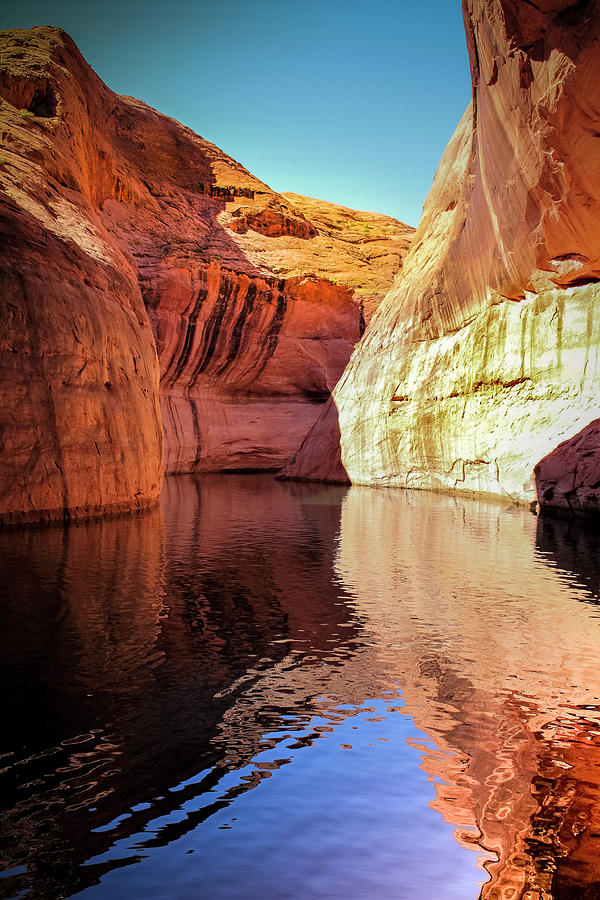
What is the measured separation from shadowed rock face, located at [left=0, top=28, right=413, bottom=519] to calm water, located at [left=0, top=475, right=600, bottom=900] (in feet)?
11.0

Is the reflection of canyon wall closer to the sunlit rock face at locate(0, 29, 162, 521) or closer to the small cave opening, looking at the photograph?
the sunlit rock face at locate(0, 29, 162, 521)

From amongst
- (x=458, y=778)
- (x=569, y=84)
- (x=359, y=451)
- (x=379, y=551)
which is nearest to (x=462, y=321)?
(x=359, y=451)

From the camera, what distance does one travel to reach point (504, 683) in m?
3.23

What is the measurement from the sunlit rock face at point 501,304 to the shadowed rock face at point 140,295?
21.7 ft

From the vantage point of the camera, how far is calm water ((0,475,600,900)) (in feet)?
5.93

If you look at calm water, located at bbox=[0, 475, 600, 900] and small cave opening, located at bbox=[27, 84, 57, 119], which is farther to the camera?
small cave opening, located at bbox=[27, 84, 57, 119]

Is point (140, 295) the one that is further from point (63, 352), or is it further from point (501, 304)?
point (501, 304)

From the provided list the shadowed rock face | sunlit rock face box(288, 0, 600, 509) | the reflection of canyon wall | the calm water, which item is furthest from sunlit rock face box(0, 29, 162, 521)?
sunlit rock face box(288, 0, 600, 509)

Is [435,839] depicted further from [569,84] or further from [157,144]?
[157,144]

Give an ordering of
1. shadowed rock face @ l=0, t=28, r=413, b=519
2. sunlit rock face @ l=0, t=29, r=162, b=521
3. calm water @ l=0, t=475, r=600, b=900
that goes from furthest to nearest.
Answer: shadowed rock face @ l=0, t=28, r=413, b=519, sunlit rock face @ l=0, t=29, r=162, b=521, calm water @ l=0, t=475, r=600, b=900

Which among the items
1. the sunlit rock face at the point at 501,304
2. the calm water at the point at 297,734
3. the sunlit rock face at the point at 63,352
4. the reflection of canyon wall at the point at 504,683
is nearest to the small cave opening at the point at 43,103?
the sunlit rock face at the point at 63,352

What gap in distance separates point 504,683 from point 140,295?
1065cm

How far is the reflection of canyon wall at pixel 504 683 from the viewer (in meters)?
1.96

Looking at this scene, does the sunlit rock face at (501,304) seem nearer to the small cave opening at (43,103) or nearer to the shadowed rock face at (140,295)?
the shadowed rock face at (140,295)
